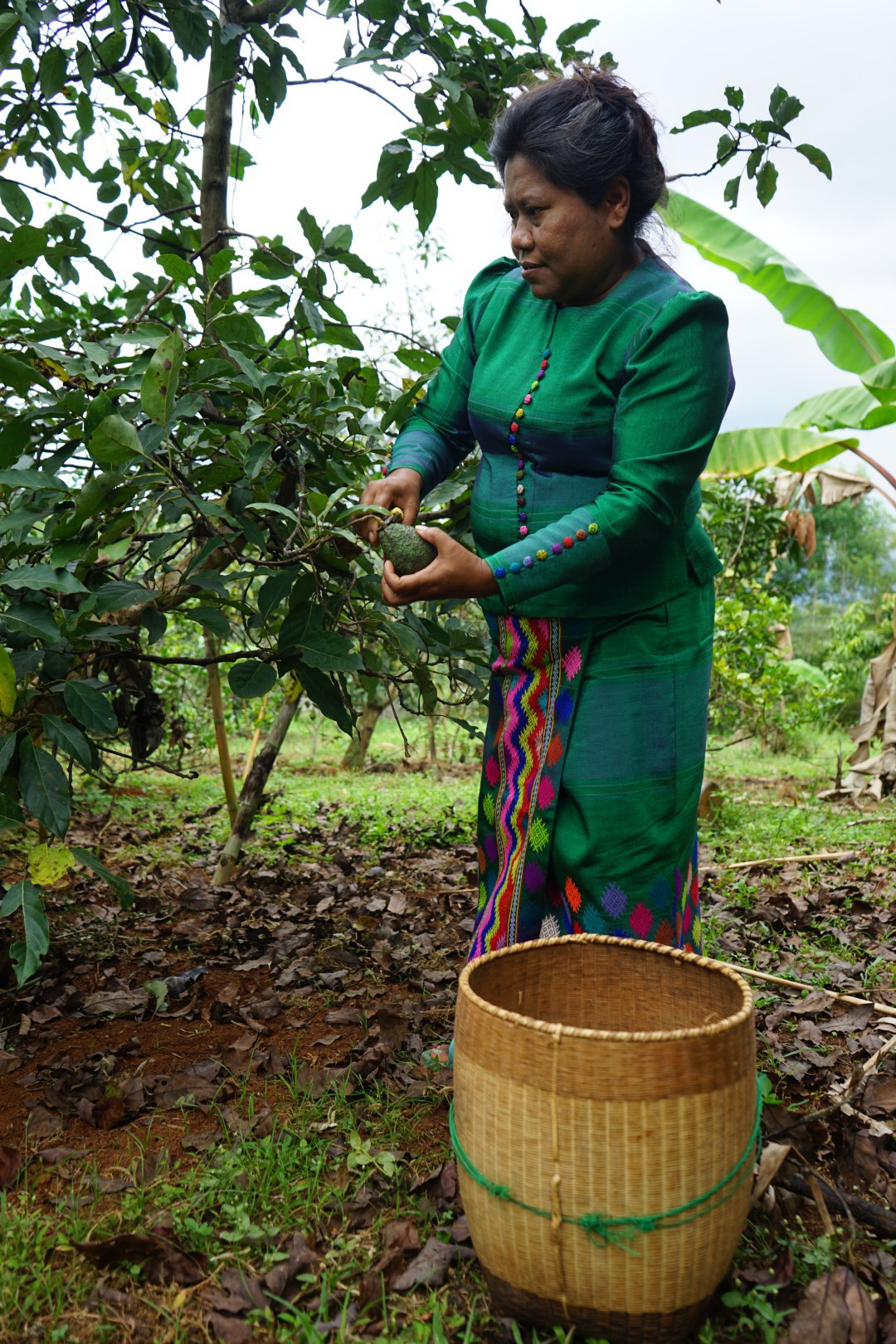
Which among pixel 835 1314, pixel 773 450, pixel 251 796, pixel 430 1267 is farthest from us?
pixel 773 450

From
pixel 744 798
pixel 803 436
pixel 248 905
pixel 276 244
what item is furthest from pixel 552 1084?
pixel 803 436

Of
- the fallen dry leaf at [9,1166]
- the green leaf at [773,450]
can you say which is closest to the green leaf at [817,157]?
the fallen dry leaf at [9,1166]

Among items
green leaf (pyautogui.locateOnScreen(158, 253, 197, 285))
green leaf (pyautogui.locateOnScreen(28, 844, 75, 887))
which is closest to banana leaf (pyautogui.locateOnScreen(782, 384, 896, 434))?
green leaf (pyautogui.locateOnScreen(158, 253, 197, 285))

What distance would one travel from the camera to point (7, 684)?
1838mm

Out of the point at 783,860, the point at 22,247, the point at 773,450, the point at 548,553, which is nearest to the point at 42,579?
the point at 22,247

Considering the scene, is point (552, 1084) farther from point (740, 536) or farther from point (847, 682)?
point (847, 682)

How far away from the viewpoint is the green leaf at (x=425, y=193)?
101 inches

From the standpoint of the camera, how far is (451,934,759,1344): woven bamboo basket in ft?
4.16

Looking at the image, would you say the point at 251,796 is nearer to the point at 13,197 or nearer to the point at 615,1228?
the point at 13,197

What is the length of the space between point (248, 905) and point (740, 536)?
5550 mm

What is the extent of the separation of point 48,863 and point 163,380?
90 cm

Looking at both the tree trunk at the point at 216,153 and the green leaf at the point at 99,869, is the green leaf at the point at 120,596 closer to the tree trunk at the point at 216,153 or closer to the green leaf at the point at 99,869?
the green leaf at the point at 99,869

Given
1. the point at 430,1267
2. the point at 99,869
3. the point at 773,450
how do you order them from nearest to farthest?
the point at 430,1267 < the point at 99,869 < the point at 773,450

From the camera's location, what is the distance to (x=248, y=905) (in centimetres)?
340
